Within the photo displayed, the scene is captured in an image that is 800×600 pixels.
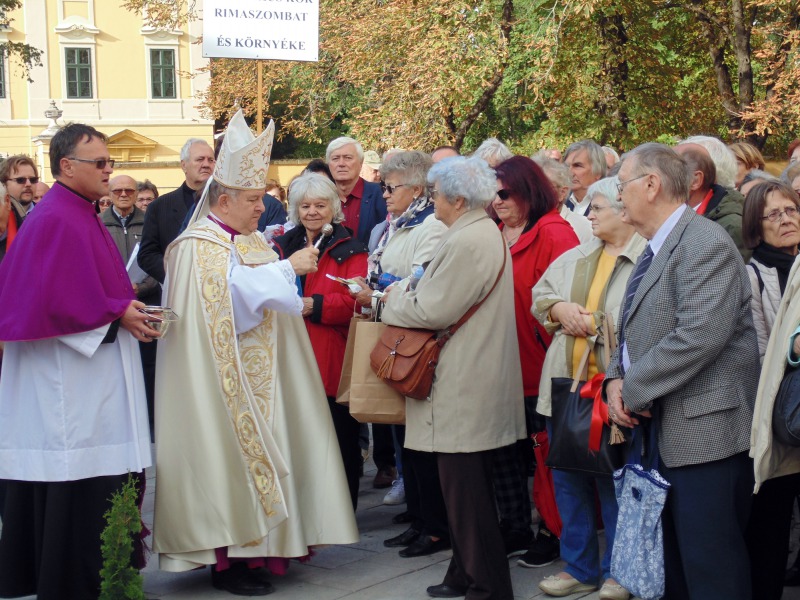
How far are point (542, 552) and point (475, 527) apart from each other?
83cm

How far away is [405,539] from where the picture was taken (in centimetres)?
566

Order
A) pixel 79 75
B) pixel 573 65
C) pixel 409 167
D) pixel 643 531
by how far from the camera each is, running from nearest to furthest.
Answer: pixel 643 531
pixel 409 167
pixel 573 65
pixel 79 75

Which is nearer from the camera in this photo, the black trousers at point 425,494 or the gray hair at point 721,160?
the black trousers at point 425,494

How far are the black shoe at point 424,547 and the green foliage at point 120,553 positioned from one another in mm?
1576

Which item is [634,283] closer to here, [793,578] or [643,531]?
[643,531]

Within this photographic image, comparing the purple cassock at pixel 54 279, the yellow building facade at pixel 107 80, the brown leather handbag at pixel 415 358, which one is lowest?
the brown leather handbag at pixel 415 358

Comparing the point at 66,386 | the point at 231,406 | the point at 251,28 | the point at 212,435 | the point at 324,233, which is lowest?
the point at 212,435

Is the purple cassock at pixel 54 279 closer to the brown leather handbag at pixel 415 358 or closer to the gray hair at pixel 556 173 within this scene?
the brown leather handbag at pixel 415 358

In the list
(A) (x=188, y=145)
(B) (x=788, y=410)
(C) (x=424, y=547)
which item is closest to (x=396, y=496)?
(C) (x=424, y=547)

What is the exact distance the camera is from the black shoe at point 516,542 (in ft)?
17.8

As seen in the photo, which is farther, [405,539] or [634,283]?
[405,539]

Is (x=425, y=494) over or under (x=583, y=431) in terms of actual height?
under

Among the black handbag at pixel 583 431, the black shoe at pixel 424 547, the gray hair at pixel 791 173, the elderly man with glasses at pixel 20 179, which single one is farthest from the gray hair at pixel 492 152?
the elderly man with glasses at pixel 20 179

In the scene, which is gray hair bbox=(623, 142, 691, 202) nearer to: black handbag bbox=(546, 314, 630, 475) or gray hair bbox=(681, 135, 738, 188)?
black handbag bbox=(546, 314, 630, 475)
